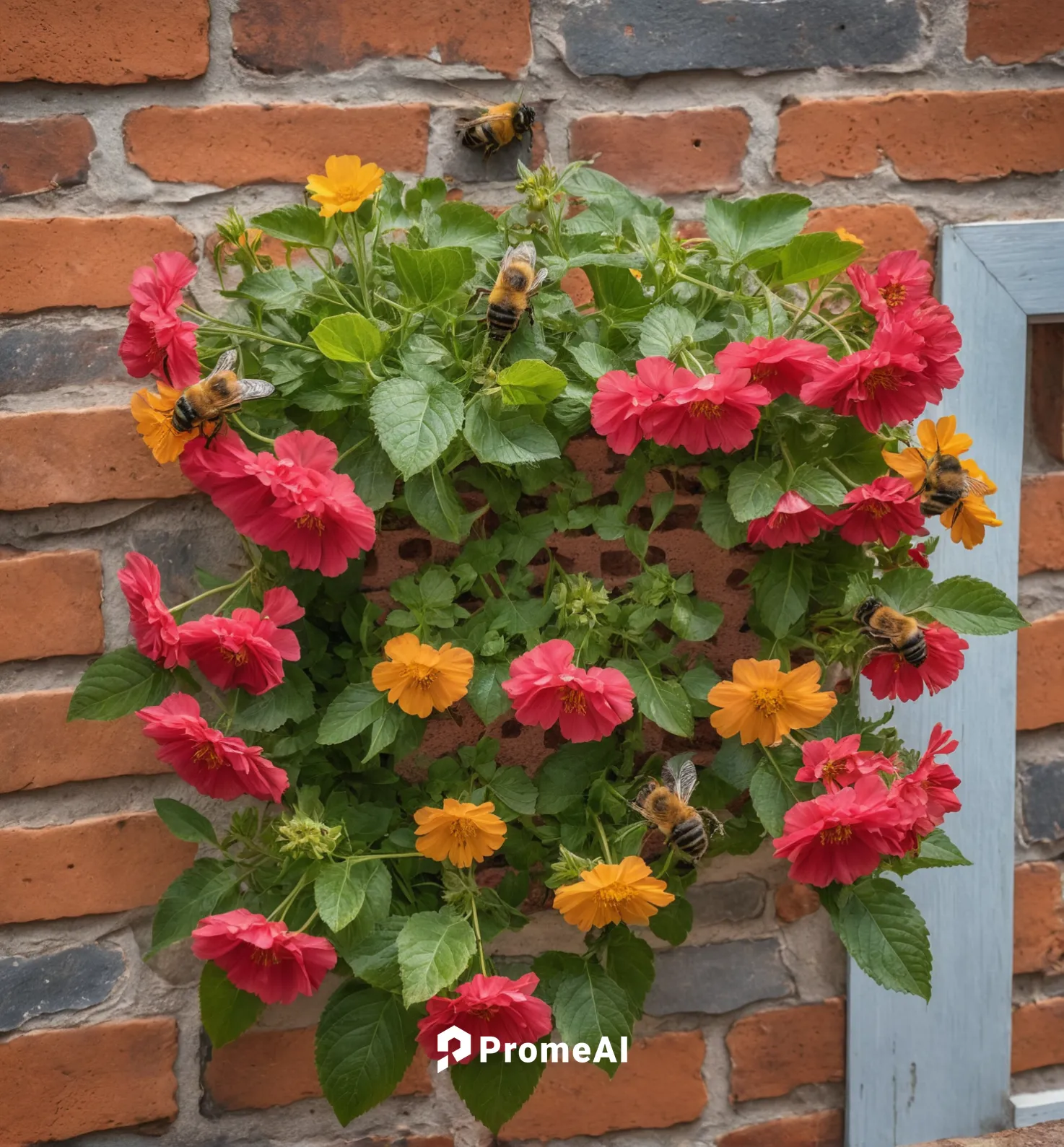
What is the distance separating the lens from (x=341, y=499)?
0.70 metres

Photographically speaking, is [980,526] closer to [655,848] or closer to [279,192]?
[655,848]

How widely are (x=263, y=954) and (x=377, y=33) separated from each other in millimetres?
778

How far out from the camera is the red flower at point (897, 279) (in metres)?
0.79

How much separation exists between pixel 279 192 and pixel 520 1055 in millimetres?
771

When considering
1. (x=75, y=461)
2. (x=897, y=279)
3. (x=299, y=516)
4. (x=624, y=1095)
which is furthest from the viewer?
(x=624, y=1095)

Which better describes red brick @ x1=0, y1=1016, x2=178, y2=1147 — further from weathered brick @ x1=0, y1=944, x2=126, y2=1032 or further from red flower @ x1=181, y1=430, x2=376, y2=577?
red flower @ x1=181, y1=430, x2=376, y2=577

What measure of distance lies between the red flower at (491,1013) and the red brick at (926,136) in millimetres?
771

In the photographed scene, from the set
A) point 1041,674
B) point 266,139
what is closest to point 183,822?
point 266,139

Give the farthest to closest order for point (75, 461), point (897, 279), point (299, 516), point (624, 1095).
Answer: point (624, 1095), point (75, 461), point (897, 279), point (299, 516)

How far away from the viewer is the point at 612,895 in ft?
2.45

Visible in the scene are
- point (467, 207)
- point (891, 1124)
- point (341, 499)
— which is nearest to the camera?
point (341, 499)

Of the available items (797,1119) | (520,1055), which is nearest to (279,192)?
(520,1055)

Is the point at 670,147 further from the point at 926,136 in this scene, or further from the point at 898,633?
the point at 898,633

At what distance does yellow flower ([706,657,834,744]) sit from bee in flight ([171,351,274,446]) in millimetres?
405
